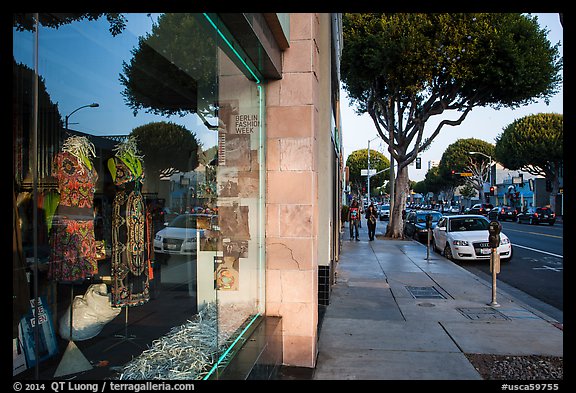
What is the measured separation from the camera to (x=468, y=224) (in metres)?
15.1

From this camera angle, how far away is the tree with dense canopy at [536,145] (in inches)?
1571

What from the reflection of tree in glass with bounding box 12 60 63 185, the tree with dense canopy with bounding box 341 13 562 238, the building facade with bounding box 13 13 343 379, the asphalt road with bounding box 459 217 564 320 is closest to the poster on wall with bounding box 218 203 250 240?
the building facade with bounding box 13 13 343 379

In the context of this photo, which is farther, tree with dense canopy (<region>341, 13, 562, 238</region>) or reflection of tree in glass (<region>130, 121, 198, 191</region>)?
tree with dense canopy (<region>341, 13, 562, 238</region>)

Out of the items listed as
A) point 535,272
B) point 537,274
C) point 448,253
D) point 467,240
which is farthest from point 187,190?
point 448,253

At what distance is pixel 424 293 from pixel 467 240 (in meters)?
5.66

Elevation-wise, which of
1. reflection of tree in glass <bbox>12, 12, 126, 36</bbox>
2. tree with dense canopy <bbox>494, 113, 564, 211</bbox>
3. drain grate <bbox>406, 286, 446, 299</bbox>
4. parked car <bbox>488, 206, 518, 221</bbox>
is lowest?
drain grate <bbox>406, 286, 446, 299</bbox>

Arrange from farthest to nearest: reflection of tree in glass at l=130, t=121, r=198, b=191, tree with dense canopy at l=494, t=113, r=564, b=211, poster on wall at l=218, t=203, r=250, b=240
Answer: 1. tree with dense canopy at l=494, t=113, r=564, b=211
2. reflection of tree in glass at l=130, t=121, r=198, b=191
3. poster on wall at l=218, t=203, r=250, b=240

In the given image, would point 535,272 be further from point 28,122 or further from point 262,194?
point 28,122

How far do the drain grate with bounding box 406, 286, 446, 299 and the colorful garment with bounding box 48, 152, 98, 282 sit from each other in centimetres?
648

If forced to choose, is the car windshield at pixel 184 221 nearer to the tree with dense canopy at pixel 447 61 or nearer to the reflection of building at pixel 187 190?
the reflection of building at pixel 187 190

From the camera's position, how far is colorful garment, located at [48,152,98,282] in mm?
3471

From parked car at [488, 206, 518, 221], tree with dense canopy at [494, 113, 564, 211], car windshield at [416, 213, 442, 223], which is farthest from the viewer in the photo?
parked car at [488, 206, 518, 221]

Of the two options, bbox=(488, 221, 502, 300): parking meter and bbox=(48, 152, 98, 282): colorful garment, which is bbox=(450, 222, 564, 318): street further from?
bbox=(48, 152, 98, 282): colorful garment
